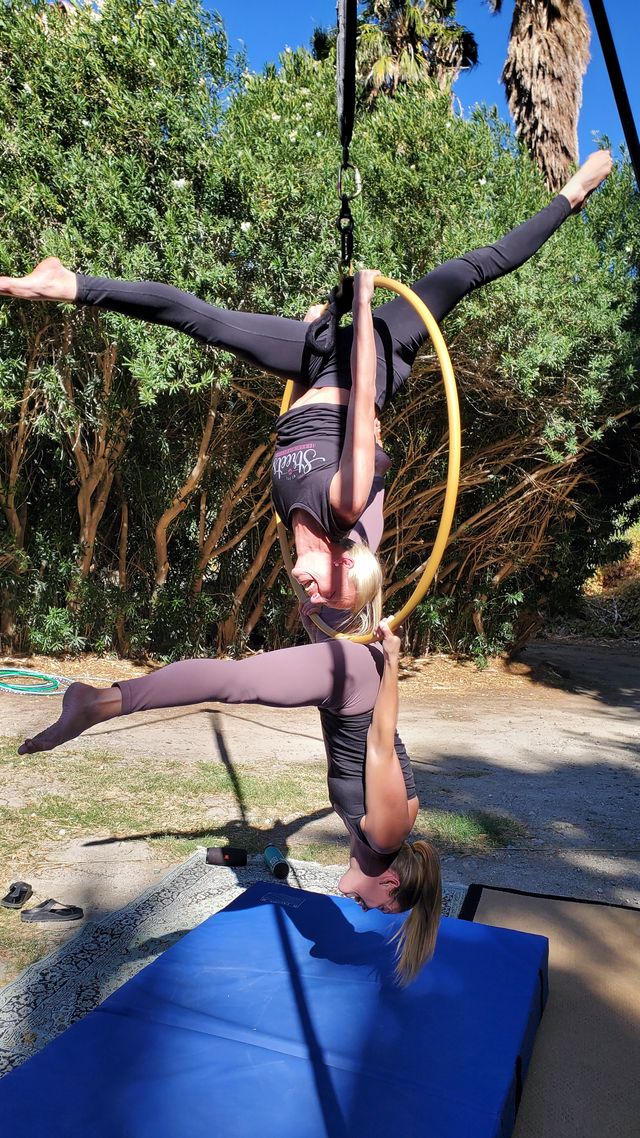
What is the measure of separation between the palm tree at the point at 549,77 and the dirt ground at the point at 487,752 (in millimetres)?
5189

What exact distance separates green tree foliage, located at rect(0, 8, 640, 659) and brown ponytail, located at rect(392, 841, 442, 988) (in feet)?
12.8

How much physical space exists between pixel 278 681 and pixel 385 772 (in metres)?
0.36

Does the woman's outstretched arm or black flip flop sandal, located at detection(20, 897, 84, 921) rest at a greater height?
the woman's outstretched arm

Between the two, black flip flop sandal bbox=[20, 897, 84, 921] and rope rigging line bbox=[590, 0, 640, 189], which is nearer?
rope rigging line bbox=[590, 0, 640, 189]

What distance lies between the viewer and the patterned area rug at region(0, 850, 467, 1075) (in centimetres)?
238

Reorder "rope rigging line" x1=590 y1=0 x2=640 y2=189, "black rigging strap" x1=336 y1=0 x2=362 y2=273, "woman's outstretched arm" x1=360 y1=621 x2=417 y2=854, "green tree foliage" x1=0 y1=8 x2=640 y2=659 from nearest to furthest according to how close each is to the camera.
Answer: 1. "rope rigging line" x1=590 y1=0 x2=640 y2=189
2. "black rigging strap" x1=336 y1=0 x2=362 y2=273
3. "woman's outstretched arm" x1=360 y1=621 x2=417 y2=854
4. "green tree foliage" x1=0 y1=8 x2=640 y2=659

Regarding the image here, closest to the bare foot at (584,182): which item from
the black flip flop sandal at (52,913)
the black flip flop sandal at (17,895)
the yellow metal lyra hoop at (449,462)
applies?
the yellow metal lyra hoop at (449,462)

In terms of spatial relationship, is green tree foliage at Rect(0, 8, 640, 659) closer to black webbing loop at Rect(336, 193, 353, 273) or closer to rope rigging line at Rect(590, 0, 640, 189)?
black webbing loop at Rect(336, 193, 353, 273)

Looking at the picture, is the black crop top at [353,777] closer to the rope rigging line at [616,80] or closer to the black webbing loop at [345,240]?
the black webbing loop at [345,240]

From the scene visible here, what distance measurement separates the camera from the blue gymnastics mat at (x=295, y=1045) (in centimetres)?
183

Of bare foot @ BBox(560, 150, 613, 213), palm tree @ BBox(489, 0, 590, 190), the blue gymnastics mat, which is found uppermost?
palm tree @ BBox(489, 0, 590, 190)

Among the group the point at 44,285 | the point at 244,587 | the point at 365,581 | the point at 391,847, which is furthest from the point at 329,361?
the point at 244,587

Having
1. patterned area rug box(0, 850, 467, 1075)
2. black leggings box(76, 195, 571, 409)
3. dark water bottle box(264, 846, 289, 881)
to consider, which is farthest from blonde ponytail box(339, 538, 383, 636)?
dark water bottle box(264, 846, 289, 881)

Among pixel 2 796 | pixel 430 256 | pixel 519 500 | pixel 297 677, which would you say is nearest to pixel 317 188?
pixel 430 256
